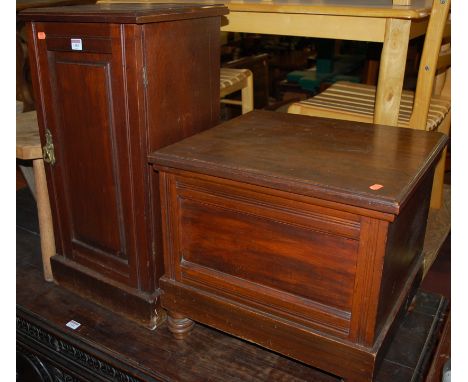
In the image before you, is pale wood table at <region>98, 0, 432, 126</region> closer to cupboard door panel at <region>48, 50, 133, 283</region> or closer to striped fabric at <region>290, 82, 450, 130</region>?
striped fabric at <region>290, 82, 450, 130</region>

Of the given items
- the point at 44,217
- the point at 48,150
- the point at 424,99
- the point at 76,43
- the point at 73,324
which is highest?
the point at 76,43

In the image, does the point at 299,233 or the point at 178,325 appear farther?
the point at 178,325

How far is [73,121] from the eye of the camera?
1403mm

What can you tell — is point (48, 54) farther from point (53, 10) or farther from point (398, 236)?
point (398, 236)

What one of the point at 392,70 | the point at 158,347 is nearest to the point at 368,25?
the point at 392,70

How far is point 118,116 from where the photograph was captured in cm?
130

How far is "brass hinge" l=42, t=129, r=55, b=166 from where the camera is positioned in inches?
58.1

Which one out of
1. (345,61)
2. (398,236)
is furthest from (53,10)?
(345,61)

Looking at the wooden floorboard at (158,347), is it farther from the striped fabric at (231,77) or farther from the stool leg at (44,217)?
the striped fabric at (231,77)

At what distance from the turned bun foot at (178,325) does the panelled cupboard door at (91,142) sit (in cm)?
15

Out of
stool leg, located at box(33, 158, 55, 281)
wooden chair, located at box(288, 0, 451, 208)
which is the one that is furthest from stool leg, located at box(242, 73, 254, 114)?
stool leg, located at box(33, 158, 55, 281)

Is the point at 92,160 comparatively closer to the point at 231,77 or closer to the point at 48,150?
the point at 48,150

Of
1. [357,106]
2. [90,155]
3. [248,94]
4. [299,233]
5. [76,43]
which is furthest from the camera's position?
[248,94]

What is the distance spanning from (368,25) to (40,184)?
118cm
